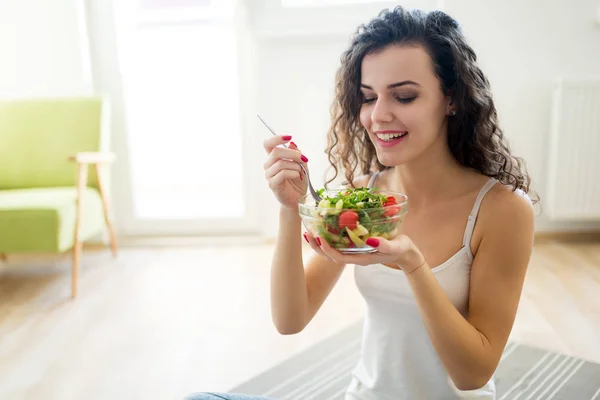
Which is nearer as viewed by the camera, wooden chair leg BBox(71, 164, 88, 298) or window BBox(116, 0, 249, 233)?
wooden chair leg BBox(71, 164, 88, 298)

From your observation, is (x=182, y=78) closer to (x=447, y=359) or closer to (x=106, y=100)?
(x=106, y=100)

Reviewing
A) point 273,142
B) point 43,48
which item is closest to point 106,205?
point 43,48

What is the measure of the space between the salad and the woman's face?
0.19 meters

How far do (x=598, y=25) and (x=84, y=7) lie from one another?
2958 mm

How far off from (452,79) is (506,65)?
229 cm

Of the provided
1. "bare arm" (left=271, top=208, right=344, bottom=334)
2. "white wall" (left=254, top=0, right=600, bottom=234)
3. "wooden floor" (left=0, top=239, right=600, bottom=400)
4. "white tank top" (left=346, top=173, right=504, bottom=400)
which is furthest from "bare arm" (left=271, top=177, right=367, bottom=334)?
"white wall" (left=254, top=0, right=600, bottom=234)

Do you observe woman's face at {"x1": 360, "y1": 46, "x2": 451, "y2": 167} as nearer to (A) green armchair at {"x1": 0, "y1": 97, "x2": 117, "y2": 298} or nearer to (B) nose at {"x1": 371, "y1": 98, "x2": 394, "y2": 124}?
(B) nose at {"x1": 371, "y1": 98, "x2": 394, "y2": 124}

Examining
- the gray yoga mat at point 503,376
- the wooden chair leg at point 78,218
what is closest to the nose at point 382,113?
the gray yoga mat at point 503,376

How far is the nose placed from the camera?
0.95 metres

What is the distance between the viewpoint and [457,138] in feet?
3.47

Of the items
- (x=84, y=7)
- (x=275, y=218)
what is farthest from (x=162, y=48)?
(x=275, y=218)

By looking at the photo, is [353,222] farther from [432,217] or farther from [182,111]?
[182,111]

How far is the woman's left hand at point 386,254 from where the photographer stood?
74 centimetres

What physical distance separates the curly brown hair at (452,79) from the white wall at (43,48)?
2.65m
